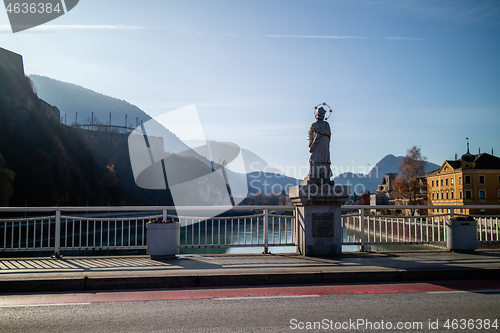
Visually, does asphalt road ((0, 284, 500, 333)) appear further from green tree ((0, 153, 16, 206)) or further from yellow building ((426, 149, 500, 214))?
yellow building ((426, 149, 500, 214))

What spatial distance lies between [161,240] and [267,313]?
4.55 meters

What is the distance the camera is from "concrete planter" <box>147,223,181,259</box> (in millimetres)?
9203

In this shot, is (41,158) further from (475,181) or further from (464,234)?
(475,181)

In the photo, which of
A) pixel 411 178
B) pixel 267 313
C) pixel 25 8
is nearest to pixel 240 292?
pixel 267 313

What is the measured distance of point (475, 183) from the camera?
71812 mm

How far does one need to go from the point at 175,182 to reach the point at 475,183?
9381cm

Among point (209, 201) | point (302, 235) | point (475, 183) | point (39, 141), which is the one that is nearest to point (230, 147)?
point (209, 201)

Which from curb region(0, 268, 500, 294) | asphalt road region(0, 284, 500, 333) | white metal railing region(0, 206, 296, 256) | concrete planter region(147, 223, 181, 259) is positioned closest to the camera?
asphalt road region(0, 284, 500, 333)

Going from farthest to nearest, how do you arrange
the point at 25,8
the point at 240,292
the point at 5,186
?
1. the point at 5,186
2. the point at 25,8
3. the point at 240,292

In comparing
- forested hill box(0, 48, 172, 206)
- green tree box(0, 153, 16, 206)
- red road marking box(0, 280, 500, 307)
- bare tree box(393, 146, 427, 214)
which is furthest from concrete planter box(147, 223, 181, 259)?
bare tree box(393, 146, 427, 214)

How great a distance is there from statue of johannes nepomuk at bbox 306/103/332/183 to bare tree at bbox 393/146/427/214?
64.5 m

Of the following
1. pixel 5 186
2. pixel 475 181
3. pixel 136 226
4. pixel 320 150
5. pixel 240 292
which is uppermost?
pixel 475 181

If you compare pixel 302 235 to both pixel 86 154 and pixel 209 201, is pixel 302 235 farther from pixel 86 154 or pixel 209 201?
pixel 209 201

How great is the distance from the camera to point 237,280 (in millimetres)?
7395
